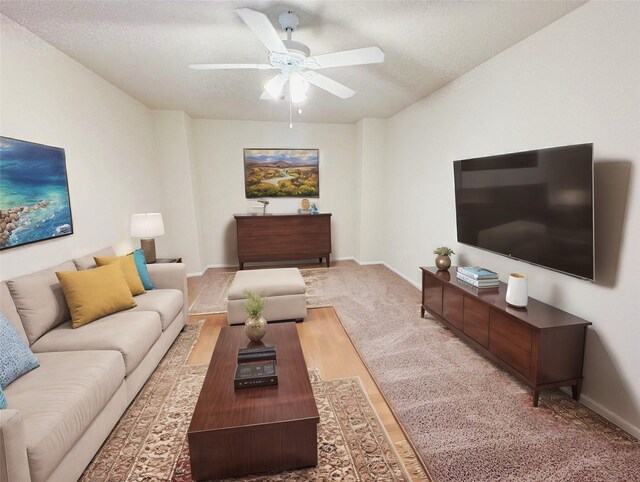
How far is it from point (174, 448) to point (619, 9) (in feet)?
11.7

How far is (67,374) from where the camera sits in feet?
5.50

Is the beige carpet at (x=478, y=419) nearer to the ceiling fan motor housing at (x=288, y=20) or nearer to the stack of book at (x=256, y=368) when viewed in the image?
the stack of book at (x=256, y=368)

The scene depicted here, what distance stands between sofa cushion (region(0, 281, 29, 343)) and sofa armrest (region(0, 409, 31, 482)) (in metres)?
1.03

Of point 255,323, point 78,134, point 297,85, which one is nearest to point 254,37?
point 297,85

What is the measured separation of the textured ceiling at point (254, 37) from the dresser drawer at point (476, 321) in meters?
2.08

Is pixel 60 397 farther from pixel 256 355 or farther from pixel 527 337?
pixel 527 337

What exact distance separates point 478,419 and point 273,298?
2039mm

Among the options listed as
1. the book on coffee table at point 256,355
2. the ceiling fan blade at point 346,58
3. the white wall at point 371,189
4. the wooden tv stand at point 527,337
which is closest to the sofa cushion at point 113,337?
the book on coffee table at point 256,355

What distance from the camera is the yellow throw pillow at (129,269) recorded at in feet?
8.99

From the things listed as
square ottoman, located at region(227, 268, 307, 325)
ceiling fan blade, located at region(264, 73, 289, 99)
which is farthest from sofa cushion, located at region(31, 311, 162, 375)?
ceiling fan blade, located at region(264, 73, 289, 99)

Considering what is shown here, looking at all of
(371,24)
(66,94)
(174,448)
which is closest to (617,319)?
(371,24)

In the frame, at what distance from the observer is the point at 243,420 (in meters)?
1.49

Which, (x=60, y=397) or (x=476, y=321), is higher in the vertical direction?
(x=60, y=397)

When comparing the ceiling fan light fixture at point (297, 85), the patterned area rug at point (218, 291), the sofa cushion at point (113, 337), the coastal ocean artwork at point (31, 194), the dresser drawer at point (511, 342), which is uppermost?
the ceiling fan light fixture at point (297, 85)
